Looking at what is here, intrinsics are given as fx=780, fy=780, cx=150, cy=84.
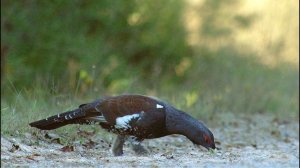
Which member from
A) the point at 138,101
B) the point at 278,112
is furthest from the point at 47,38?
the point at 138,101

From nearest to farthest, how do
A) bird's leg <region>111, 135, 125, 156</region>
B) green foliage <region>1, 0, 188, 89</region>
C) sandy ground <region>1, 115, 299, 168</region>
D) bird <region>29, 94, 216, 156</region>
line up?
1. sandy ground <region>1, 115, 299, 168</region>
2. bird <region>29, 94, 216, 156</region>
3. bird's leg <region>111, 135, 125, 156</region>
4. green foliage <region>1, 0, 188, 89</region>

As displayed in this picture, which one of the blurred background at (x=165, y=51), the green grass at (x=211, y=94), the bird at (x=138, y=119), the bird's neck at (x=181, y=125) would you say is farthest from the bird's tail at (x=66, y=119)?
the blurred background at (x=165, y=51)

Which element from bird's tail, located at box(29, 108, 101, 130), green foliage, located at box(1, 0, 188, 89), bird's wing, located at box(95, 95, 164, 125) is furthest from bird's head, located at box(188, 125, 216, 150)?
green foliage, located at box(1, 0, 188, 89)

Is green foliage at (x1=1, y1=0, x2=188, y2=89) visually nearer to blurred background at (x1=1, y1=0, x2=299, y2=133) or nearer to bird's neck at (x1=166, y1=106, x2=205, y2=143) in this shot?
blurred background at (x1=1, y1=0, x2=299, y2=133)

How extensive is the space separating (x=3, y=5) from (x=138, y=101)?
776 cm

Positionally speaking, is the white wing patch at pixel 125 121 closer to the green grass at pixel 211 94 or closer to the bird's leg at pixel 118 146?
the bird's leg at pixel 118 146

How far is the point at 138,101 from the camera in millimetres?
8555

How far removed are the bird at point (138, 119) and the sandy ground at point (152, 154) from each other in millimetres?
253

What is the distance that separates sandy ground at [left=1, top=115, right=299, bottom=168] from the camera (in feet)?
26.3

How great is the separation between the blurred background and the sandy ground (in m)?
1.91

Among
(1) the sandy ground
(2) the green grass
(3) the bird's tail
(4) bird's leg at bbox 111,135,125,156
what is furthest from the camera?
(2) the green grass

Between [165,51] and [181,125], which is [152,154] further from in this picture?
[165,51]

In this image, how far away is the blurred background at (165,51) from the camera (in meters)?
14.9

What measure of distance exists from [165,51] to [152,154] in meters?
9.61
